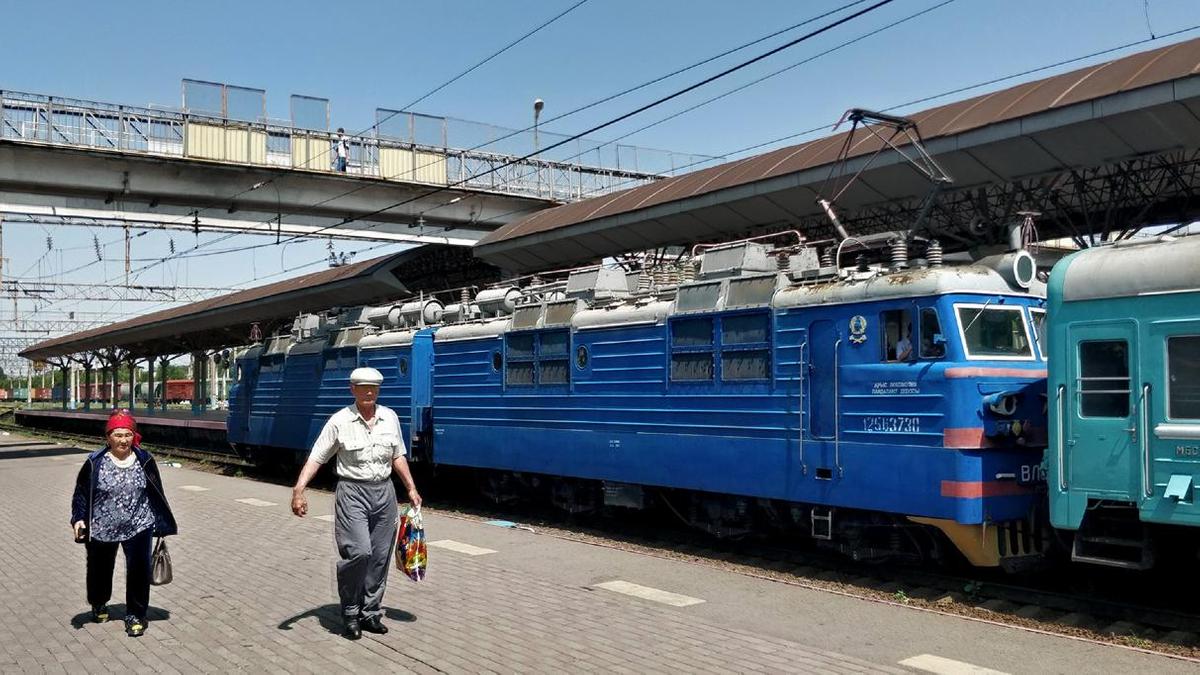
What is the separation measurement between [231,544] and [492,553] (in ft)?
11.1

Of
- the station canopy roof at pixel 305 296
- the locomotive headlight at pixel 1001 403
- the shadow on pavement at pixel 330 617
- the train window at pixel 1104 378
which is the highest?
the station canopy roof at pixel 305 296

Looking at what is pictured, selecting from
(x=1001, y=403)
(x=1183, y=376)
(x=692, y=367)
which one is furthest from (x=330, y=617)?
(x=1183, y=376)

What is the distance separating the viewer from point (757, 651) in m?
7.62

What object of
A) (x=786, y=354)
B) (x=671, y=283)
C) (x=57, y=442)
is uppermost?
(x=671, y=283)

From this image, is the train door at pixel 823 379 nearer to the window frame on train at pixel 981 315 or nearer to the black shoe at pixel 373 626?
the window frame on train at pixel 981 315

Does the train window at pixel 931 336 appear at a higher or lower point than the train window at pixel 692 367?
higher

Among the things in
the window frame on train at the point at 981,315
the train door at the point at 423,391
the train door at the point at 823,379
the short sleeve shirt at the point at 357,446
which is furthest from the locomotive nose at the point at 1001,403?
the train door at the point at 423,391

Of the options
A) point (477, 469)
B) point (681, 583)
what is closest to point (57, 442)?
point (477, 469)

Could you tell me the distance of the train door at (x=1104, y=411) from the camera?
8430 millimetres

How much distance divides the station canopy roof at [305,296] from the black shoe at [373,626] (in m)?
23.4

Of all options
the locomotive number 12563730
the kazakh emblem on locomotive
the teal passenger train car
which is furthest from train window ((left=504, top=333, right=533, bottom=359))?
the teal passenger train car

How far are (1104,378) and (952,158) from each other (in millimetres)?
7431

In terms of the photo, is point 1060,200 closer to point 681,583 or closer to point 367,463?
point 681,583

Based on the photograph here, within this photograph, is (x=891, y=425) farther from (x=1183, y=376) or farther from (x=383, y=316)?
(x=383, y=316)
